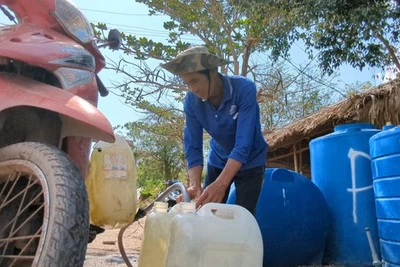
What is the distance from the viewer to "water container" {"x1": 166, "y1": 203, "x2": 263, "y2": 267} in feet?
5.62

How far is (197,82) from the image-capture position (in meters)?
2.43

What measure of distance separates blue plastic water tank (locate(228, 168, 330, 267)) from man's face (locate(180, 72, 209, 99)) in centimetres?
129

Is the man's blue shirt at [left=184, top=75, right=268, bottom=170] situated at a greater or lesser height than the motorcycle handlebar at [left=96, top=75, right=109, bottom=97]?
lesser

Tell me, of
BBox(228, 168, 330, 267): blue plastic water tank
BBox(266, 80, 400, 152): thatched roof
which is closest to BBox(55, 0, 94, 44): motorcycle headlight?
BBox(228, 168, 330, 267): blue plastic water tank

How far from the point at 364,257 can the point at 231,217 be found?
1.90m

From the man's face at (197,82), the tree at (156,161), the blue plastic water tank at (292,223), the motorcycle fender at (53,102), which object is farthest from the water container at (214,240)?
the tree at (156,161)

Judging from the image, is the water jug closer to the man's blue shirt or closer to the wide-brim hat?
the man's blue shirt

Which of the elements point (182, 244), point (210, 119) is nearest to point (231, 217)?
point (182, 244)

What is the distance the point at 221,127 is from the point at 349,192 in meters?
1.30

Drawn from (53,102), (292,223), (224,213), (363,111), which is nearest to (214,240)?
(224,213)

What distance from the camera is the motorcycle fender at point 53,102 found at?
1771 millimetres

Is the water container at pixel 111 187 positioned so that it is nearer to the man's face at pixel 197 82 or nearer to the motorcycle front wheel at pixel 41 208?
the man's face at pixel 197 82

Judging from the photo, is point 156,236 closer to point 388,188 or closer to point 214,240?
point 214,240

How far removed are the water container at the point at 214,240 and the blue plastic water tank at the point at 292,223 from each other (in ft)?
5.51
